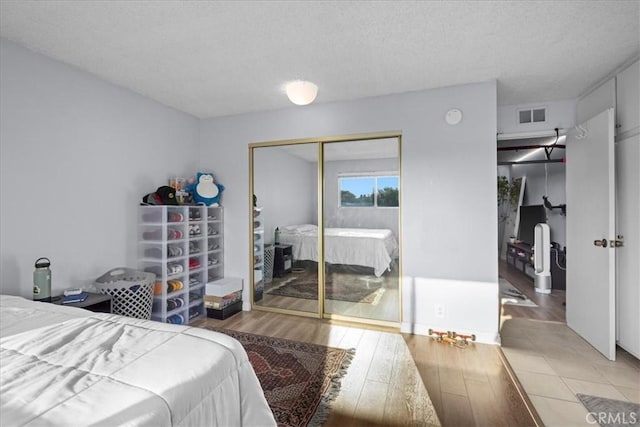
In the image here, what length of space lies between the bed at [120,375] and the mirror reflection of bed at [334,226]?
90.6 inches

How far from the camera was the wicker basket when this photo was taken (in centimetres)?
261

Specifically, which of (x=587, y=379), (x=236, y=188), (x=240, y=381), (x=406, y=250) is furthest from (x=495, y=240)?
(x=236, y=188)

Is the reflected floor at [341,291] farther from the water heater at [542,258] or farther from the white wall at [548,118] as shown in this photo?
the water heater at [542,258]

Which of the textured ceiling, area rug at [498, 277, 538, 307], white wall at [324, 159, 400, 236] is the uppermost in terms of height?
the textured ceiling

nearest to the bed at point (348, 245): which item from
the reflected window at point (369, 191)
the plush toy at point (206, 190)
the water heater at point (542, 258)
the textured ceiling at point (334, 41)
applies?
the reflected window at point (369, 191)

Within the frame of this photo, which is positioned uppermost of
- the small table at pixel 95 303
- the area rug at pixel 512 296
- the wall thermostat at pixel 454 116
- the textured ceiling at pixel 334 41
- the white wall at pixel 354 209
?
the textured ceiling at pixel 334 41

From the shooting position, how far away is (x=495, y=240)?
2820 millimetres

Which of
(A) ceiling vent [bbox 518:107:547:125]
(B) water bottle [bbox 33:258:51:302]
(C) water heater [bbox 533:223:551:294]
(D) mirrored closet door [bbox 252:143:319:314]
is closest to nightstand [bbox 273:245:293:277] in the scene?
(D) mirrored closet door [bbox 252:143:319:314]

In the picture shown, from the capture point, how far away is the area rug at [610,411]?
5.86 ft

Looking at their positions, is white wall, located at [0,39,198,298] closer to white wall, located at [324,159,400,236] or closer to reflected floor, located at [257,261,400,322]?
reflected floor, located at [257,261,400,322]

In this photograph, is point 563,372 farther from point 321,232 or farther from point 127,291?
point 127,291

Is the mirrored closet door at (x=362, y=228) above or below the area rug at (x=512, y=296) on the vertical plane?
above

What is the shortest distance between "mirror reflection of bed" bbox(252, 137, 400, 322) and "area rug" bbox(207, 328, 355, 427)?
83cm

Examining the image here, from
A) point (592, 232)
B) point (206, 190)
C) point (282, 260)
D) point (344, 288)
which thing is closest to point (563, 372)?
point (592, 232)
